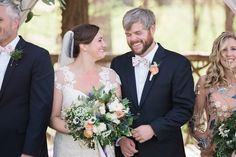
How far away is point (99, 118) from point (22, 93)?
557 mm

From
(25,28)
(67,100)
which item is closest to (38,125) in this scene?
(67,100)

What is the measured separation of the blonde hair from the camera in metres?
4.47

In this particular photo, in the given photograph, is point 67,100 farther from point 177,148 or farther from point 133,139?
point 177,148

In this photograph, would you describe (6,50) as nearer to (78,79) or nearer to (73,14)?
(78,79)

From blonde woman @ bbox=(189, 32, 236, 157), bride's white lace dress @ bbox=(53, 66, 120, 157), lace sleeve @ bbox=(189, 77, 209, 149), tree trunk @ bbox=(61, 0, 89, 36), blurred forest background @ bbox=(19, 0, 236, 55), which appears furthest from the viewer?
blurred forest background @ bbox=(19, 0, 236, 55)

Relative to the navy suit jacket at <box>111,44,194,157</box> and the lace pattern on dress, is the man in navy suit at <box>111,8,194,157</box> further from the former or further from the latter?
the lace pattern on dress

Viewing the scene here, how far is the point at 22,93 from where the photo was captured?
154 inches

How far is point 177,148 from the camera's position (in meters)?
4.38

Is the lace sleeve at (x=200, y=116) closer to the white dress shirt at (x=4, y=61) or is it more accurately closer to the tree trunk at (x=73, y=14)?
the white dress shirt at (x=4, y=61)

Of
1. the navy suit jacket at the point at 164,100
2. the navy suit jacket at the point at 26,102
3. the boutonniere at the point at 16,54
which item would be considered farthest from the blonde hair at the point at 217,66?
the boutonniere at the point at 16,54

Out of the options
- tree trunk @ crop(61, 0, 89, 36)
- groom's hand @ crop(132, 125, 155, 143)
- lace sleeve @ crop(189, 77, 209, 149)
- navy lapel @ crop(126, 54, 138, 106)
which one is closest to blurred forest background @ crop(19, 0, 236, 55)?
tree trunk @ crop(61, 0, 89, 36)

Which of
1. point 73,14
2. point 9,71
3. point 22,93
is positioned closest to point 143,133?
point 22,93

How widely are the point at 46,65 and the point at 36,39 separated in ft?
28.1

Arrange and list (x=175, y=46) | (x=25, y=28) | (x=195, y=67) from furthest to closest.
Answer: (x=175, y=46) < (x=25, y=28) < (x=195, y=67)
